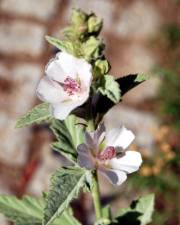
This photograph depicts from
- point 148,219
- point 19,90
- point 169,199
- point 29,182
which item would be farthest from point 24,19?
point 148,219

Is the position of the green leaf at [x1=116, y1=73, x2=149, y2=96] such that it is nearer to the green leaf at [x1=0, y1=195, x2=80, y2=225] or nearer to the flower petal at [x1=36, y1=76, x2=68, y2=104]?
the flower petal at [x1=36, y1=76, x2=68, y2=104]

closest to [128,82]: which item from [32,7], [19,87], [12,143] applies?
[12,143]

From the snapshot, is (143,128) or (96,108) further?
(143,128)

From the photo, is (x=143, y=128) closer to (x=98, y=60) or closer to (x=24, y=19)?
(x=24, y=19)

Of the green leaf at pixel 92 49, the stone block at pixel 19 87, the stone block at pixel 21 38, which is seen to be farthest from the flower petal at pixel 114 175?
the stone block at pixel 21 38

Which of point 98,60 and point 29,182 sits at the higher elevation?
point 98,60

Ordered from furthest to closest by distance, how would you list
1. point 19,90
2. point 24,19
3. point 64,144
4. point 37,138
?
point 24,19 → point 19,90 → point 37,138 → point 64,144

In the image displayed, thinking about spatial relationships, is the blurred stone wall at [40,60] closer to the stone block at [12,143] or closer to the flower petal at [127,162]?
the stone block at [12,143]
